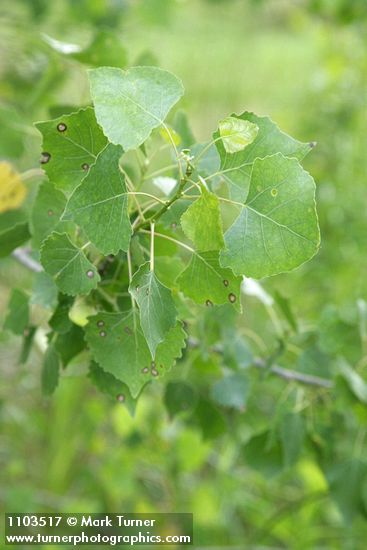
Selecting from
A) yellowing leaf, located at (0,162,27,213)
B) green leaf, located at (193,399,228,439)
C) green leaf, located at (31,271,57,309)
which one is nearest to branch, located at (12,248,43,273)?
yellowing leaf, located at (0,162,27,213)

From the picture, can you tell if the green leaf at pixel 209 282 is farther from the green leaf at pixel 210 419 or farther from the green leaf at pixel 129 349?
the green leaf at pixel 210 419

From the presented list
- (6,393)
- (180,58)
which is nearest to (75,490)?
(6,393)

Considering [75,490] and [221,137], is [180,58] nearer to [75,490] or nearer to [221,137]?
[75,490]

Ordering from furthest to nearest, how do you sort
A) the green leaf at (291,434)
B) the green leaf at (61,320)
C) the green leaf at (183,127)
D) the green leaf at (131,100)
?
the green leaf at (291,434), the green leaf at (183,127), the green leaf at (61,320), the green leaf at (131,100)

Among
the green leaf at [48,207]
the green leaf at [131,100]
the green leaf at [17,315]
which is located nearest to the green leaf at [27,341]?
the green leaf at [17,315]

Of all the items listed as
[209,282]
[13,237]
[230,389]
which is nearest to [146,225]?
[209,282]

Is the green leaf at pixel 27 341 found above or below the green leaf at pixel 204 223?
below
